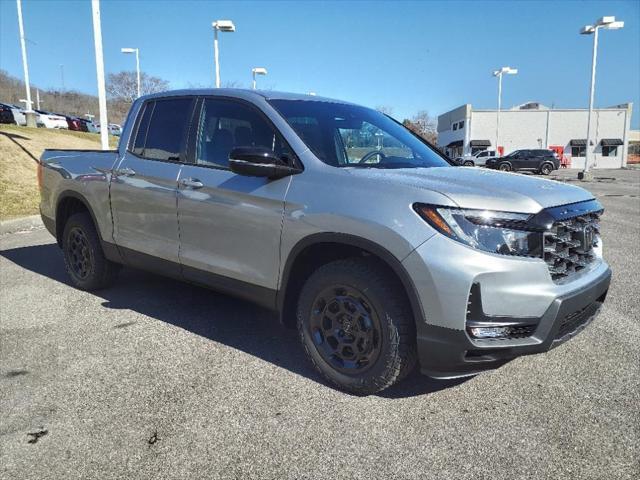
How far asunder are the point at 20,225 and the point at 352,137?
8000mm

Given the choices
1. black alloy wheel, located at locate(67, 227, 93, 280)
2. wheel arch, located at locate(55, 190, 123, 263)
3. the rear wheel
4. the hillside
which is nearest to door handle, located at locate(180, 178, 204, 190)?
wheel arch, located at locate(55, 190, 123, 263)

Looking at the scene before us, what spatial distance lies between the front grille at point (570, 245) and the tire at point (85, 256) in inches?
158

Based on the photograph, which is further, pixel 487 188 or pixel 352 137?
pixel 352 137

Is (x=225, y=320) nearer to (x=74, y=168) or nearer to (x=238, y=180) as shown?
(x=238, y=180)

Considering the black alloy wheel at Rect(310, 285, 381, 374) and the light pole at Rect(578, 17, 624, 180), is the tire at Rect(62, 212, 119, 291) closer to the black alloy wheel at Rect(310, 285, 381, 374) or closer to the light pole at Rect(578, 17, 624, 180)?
the black alloy wheel at Rect(310, 285, 381, 374)

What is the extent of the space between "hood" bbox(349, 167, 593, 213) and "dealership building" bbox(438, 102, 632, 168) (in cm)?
5817

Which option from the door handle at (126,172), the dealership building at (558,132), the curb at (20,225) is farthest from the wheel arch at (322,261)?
the dealership building at (558,132)

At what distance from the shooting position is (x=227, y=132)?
393 cm

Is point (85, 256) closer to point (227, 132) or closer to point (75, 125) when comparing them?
point (227, 132)

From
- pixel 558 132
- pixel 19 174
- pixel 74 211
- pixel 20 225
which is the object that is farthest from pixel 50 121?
pixel 558 132

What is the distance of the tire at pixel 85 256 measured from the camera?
199 inches

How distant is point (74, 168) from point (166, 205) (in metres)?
1.63

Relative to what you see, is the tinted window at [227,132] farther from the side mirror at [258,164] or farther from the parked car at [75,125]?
the parked car at [75,125]

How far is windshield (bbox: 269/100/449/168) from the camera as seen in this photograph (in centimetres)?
355
